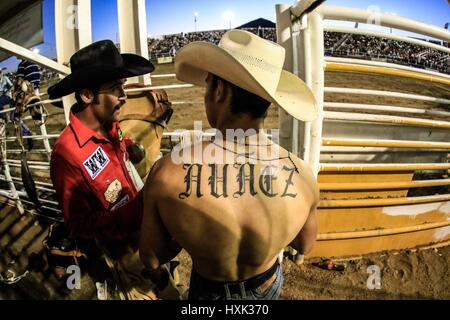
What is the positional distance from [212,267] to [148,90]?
2091 millimetres

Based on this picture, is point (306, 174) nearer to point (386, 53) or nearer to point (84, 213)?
point (84, 213)

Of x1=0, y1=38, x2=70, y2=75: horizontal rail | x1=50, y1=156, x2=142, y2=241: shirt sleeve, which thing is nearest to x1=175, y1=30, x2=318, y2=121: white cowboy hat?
x1=50, y1=156, x2=142, y2=241: shirt sleeve

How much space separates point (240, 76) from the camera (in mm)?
1319

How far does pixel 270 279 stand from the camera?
1.73m

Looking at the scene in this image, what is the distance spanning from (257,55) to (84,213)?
133cm

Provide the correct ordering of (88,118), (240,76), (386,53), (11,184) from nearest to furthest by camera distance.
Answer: (240,76) → (88,118) → (11,184) → (386,53)

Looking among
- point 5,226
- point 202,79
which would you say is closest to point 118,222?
point 202,79

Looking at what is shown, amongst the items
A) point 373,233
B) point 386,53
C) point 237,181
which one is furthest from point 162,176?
point 386,53

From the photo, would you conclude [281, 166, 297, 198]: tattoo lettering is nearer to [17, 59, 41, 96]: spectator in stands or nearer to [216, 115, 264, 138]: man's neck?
[216, 115, 264, 138]: man's neck

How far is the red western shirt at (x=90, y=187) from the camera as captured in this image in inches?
66.9

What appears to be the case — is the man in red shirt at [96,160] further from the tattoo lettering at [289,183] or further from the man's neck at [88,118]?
the tattoo lettering at [289,183]

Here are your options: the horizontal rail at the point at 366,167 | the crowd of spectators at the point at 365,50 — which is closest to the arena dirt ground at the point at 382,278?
the horizontal rail at the point at 366,167

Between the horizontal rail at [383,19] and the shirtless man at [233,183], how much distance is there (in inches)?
53.4

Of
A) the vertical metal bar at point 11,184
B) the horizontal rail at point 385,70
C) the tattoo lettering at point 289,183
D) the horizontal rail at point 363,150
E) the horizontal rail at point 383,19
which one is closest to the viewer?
the tattoo lettering at point 289,183
